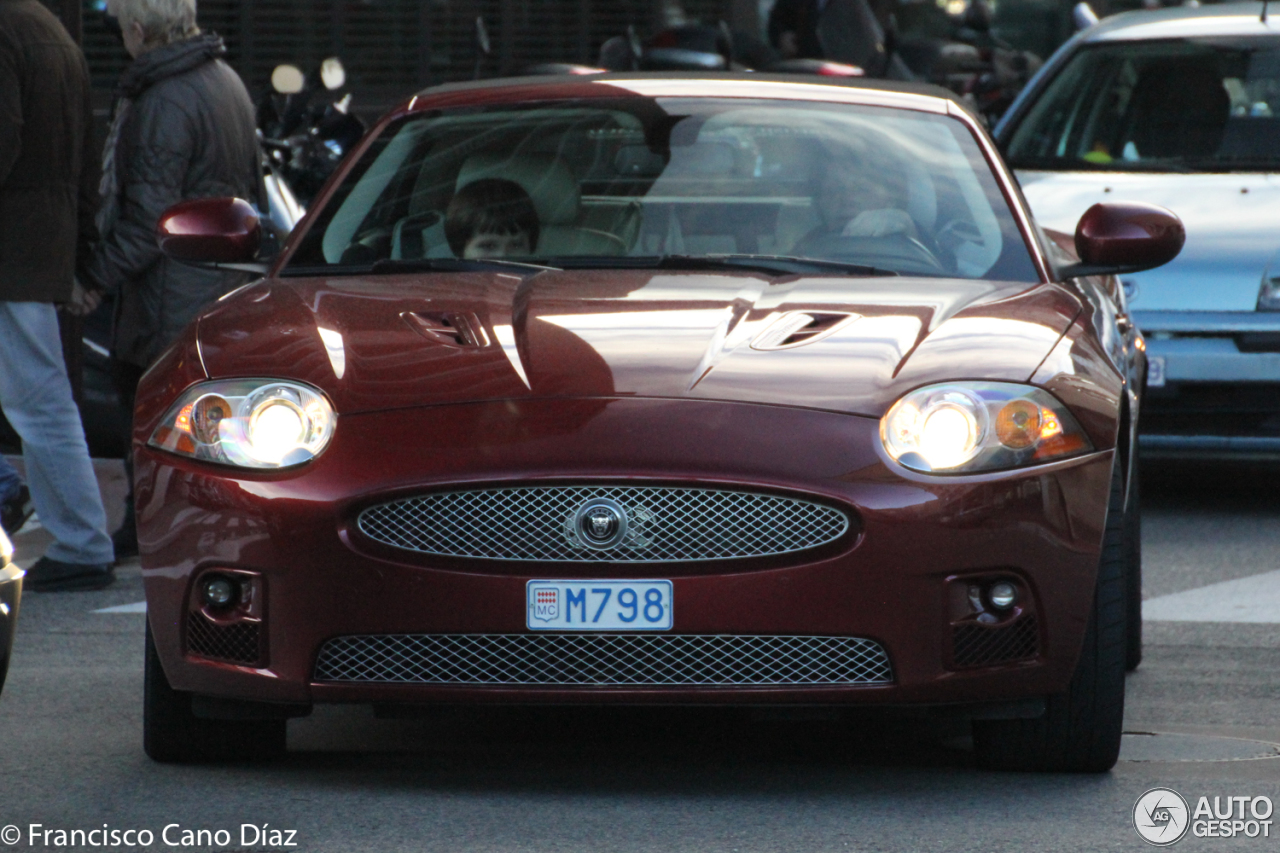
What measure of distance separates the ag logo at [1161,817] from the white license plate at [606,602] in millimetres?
917

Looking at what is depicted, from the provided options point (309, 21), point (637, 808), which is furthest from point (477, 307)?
point (309, 21)

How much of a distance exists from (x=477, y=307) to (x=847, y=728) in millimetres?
1244

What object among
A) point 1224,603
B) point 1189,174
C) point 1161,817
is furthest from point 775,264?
point 1189,174

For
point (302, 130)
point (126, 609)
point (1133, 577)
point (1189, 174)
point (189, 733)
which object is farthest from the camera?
point (302, 130)

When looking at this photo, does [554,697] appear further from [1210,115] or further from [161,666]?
[1210,115]

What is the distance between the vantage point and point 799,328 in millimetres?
4543

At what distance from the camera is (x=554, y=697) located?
13.8 ft

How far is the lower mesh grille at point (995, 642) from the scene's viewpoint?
421 cm

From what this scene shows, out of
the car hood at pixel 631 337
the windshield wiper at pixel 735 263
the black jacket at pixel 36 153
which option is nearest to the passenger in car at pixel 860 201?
the windshield wiper at pixel 735 263

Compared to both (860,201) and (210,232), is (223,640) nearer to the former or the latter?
(210,232)

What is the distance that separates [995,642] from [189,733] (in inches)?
61.9

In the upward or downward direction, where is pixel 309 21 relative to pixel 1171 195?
downward

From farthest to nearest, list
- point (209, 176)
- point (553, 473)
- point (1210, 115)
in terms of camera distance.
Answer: point (1210, 115) → point (209, 176) → point (553, 473)

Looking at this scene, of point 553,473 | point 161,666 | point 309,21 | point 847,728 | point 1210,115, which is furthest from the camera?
point 309,21
